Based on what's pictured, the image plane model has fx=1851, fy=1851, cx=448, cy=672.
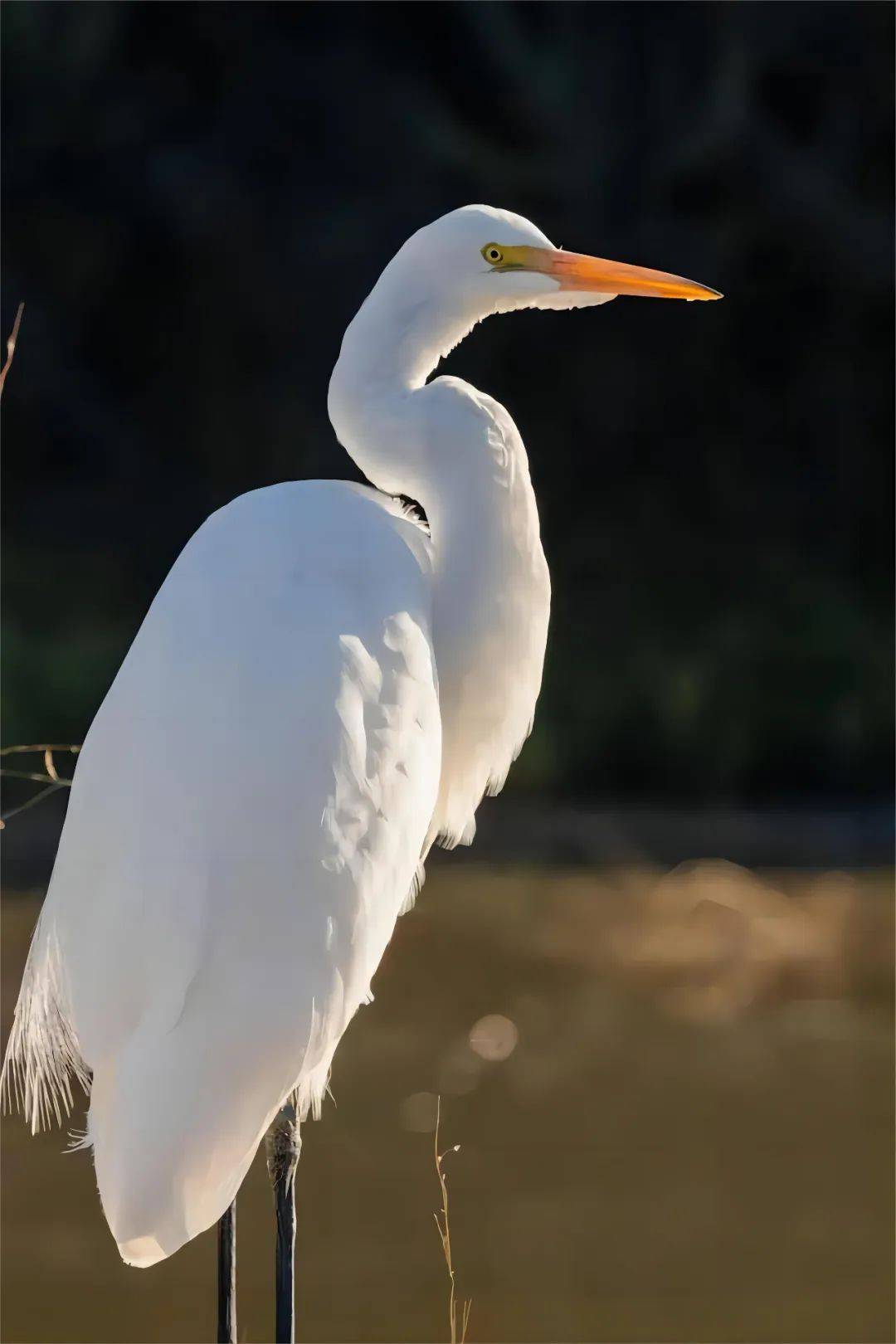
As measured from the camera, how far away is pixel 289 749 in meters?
1.78

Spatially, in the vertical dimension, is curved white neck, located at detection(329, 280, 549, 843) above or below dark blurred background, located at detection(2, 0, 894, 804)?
below

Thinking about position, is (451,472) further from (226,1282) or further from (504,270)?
(226,1282)

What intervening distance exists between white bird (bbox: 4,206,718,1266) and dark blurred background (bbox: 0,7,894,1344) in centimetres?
277

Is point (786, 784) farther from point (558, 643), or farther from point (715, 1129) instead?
point (715, 1129)

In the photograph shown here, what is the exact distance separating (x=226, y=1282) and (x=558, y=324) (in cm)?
603

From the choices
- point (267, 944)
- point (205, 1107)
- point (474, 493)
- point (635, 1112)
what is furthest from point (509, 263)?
Answer: point (635, 1112)

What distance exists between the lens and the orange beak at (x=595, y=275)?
2.05 metres

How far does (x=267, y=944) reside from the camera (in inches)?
67.4

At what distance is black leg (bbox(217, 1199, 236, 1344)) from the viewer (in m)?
2.04

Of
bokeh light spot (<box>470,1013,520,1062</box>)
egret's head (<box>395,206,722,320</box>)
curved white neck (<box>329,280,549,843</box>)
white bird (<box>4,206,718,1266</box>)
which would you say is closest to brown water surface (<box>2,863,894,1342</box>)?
bokeh light spot (<box>470,1013,520,1062</box>)

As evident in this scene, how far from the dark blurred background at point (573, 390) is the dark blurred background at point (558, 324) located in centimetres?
1

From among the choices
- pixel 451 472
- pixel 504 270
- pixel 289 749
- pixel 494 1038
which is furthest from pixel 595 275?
pixel 494 1038

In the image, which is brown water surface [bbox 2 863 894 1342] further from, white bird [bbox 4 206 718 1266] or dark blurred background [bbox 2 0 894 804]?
dark blurred background [bbox 2 0 894 804]

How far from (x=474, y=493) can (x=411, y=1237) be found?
189cm
